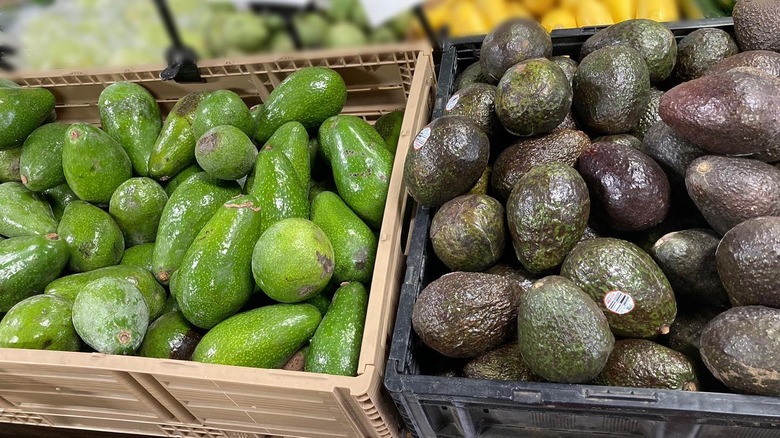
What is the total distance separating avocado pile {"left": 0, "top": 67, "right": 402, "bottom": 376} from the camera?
141 cm

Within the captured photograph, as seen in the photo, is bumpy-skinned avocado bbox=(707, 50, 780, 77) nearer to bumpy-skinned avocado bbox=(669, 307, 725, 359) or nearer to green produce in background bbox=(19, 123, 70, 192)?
bumpy-skinned avocado bbox=(669, 307, 725, 359)

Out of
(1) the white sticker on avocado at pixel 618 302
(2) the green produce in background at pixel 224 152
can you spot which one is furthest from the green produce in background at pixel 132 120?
(1) the white sticker on avocado at pixel 618 302

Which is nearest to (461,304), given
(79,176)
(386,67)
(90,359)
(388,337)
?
(388,337)

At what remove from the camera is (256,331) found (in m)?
1.40

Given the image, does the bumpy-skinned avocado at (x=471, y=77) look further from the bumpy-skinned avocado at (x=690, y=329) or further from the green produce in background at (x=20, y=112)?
the green produce in background at (x=20, y=112)

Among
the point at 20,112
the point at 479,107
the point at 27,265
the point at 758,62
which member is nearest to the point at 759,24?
the point at 758,62

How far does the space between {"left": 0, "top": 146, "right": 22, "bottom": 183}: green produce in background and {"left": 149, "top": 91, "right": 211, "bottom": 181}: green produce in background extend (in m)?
0.47

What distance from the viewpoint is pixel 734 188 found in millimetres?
1142

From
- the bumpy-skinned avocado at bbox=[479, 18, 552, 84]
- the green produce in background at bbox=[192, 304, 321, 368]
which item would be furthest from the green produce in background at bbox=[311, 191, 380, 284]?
the bumpy-skinned avocado at bbox=[479, 18, 552, 84]

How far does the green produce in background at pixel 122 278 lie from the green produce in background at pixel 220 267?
0.13 meters

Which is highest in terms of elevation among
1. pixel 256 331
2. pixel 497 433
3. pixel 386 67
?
pixel 386 67

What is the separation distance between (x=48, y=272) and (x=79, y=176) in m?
0.29

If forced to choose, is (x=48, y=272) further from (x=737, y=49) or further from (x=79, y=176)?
(x=737, y=49)

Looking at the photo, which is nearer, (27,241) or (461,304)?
(461,304)
